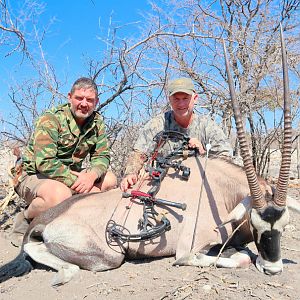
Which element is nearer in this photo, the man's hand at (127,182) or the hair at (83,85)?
the man's hand at (127,182)

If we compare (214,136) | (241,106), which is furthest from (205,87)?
(214,136)

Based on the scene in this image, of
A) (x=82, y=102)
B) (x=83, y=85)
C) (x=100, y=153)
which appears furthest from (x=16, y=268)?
(x=83, y=85)

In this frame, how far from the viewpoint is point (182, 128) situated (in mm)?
4641

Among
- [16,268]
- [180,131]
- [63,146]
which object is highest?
[180,131]

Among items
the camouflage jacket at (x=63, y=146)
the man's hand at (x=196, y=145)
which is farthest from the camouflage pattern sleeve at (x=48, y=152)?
the man's hand at (x=196, y=145)

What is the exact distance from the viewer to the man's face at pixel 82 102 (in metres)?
4.41

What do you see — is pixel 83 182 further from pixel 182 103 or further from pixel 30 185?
pixel 182 103

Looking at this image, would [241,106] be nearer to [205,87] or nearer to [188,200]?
[205,87]

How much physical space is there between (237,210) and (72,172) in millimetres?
1833

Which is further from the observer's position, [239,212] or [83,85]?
[83,85]

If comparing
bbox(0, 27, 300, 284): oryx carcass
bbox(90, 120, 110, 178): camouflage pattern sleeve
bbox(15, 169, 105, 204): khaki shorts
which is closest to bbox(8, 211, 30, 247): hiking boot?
bbox(15, 169, 105, 204): khaki shorts

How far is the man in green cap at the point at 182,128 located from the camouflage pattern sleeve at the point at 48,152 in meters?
0.63

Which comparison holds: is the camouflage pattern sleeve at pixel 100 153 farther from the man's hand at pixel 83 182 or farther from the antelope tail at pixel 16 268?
the antelope tail at pixel 16 268

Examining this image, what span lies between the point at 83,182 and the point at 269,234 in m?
1.96
